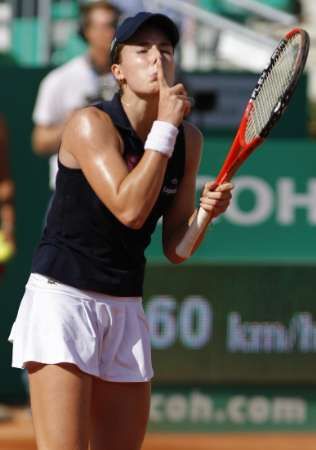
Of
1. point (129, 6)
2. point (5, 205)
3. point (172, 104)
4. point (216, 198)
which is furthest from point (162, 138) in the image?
point (129, 6)

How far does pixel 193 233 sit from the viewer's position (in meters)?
3.85

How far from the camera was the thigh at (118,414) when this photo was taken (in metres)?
3.79

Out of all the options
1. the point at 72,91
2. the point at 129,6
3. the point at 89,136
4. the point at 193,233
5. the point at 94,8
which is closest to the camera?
the point at 89,136

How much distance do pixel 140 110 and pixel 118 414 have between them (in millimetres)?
932

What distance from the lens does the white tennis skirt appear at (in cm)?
364

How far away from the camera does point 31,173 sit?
7504mm

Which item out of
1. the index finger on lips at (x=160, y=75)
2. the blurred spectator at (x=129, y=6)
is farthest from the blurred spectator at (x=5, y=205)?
the index finger on lips at (x=160, y=75)

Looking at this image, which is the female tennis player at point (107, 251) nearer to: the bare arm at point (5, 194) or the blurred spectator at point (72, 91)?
Result: the blurred spectator at point (72, 91)

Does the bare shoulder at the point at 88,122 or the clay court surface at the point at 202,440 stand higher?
the bare shoulder at the point at 88,122

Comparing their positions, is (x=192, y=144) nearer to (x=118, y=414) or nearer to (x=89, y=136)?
(x=89, y=136)

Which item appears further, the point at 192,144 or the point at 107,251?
the point at 192,144

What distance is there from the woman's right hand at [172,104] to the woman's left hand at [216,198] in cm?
27

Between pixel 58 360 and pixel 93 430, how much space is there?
0.37 m

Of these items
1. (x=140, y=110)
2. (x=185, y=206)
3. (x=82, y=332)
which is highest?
(x=140, y=110)
